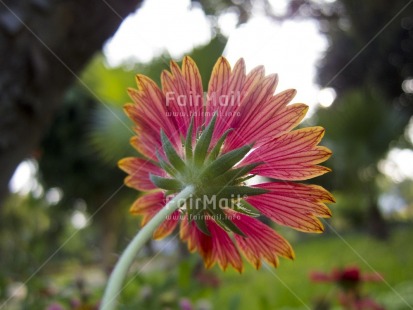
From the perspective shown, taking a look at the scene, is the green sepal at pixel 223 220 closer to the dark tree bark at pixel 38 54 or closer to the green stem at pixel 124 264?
the green stem at pixel 124 264

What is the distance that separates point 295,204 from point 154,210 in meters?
0.09

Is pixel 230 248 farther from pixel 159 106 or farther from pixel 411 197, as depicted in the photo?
pixel 411 197

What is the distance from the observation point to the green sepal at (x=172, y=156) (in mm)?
269

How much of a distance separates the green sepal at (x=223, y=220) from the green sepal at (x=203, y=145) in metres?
0.03

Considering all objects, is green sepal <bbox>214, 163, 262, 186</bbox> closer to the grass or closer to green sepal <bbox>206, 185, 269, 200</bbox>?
green sepal <bbox>206, 185, 269, 200</bbox>

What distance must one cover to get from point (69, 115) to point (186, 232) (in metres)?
4.46

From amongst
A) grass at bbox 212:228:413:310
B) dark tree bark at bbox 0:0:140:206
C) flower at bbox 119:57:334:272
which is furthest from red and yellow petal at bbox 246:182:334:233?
grass at bbox 212:228:413:310

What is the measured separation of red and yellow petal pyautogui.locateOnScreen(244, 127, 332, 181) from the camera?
23 cm

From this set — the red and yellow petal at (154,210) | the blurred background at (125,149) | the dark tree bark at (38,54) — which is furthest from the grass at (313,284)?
the red and yellow petal at (154,210)

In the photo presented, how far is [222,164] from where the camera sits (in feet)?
0.84

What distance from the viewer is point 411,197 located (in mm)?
14797

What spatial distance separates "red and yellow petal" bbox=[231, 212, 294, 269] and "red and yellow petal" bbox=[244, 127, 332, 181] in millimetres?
35

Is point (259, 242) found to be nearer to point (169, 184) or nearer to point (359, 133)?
point (169, 184)

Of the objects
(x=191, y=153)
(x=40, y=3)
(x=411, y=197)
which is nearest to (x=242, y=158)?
(x=191, y=153)
